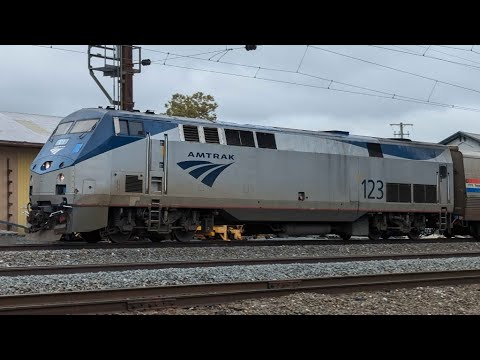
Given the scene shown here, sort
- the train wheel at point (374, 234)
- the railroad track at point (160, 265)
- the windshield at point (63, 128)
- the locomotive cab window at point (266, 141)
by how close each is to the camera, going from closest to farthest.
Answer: the railroad track at point (160, 265), the windshield at point (63, 128), the locomotive cab window at point (266, 141), the train wheel at point (374, 234)

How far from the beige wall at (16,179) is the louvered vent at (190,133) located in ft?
32.0

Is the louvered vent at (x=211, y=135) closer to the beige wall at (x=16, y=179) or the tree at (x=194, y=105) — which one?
the beige wall at (x=16, y=179)

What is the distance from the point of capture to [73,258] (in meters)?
12.1

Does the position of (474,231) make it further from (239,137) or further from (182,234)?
(182,234)

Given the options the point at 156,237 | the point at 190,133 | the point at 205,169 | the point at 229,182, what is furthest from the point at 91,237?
the point at 229,182

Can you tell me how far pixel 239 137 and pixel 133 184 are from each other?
3.66m

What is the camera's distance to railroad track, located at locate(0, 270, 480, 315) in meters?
6.62

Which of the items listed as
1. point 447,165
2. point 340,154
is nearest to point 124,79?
point 340,154

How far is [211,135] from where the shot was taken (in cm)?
1572

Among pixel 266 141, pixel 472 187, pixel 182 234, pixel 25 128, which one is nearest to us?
pixel 182 234

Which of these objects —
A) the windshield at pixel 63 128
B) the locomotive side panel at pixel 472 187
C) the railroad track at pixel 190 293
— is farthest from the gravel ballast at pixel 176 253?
the railroad track at pixel 190 293

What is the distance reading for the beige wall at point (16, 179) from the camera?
70.3 feet
